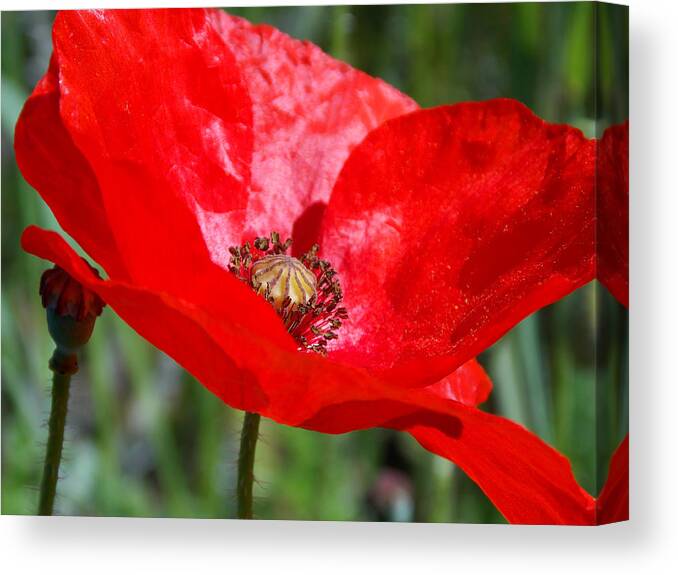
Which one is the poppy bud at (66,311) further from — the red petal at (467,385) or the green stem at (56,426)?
the red petal at (467,385)

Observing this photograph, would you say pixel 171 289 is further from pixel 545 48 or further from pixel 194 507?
pixel 545 48

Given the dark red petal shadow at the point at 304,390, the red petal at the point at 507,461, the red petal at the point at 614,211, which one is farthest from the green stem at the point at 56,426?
the red petal at the point at 614,211

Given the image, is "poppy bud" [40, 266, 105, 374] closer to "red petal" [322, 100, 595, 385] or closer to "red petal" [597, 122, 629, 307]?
"red petal" [322, 100, 595, 385]

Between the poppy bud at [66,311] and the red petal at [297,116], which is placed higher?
the red petal at [297,116]

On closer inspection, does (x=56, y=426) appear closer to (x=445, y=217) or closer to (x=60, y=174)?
(x=60, y=174)

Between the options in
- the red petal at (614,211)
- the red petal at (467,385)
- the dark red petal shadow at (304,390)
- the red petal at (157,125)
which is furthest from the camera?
the red petal at (614,211)
